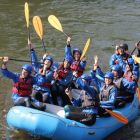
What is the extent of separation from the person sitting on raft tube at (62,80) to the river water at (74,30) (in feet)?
3.53

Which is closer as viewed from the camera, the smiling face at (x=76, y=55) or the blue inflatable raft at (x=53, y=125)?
the blue inflatable raft at (x=53, y=125)

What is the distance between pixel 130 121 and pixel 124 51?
1.75m

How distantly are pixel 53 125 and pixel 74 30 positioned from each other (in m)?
7.52

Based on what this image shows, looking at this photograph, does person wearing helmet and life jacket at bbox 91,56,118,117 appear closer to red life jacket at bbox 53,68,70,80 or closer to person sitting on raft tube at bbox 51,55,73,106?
person sitting on raft tube at bbox 51,55,73,106

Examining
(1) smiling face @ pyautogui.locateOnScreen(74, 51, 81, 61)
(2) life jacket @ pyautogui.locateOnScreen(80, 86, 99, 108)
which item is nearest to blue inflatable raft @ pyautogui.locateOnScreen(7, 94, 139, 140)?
(2) life jacket @ pyautogui.locateOnScreen(80, 86, 99, 108)

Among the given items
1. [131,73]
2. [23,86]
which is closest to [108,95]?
[131,73]

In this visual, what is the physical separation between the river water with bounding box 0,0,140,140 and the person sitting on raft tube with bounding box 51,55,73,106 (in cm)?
107

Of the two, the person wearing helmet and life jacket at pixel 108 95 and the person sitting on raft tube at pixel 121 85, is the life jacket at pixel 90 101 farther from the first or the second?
the person sitting on raft tube at pixel 121 85

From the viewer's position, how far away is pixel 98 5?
48.9ft

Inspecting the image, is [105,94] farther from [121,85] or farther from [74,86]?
[74,86]

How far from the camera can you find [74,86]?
21.5ft

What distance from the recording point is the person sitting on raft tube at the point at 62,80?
A: 6.05 meters

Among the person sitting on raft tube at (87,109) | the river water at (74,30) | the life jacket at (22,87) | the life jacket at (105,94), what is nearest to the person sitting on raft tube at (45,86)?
the life jacket at (22,87)

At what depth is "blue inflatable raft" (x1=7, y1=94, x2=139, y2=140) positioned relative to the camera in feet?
15.8
